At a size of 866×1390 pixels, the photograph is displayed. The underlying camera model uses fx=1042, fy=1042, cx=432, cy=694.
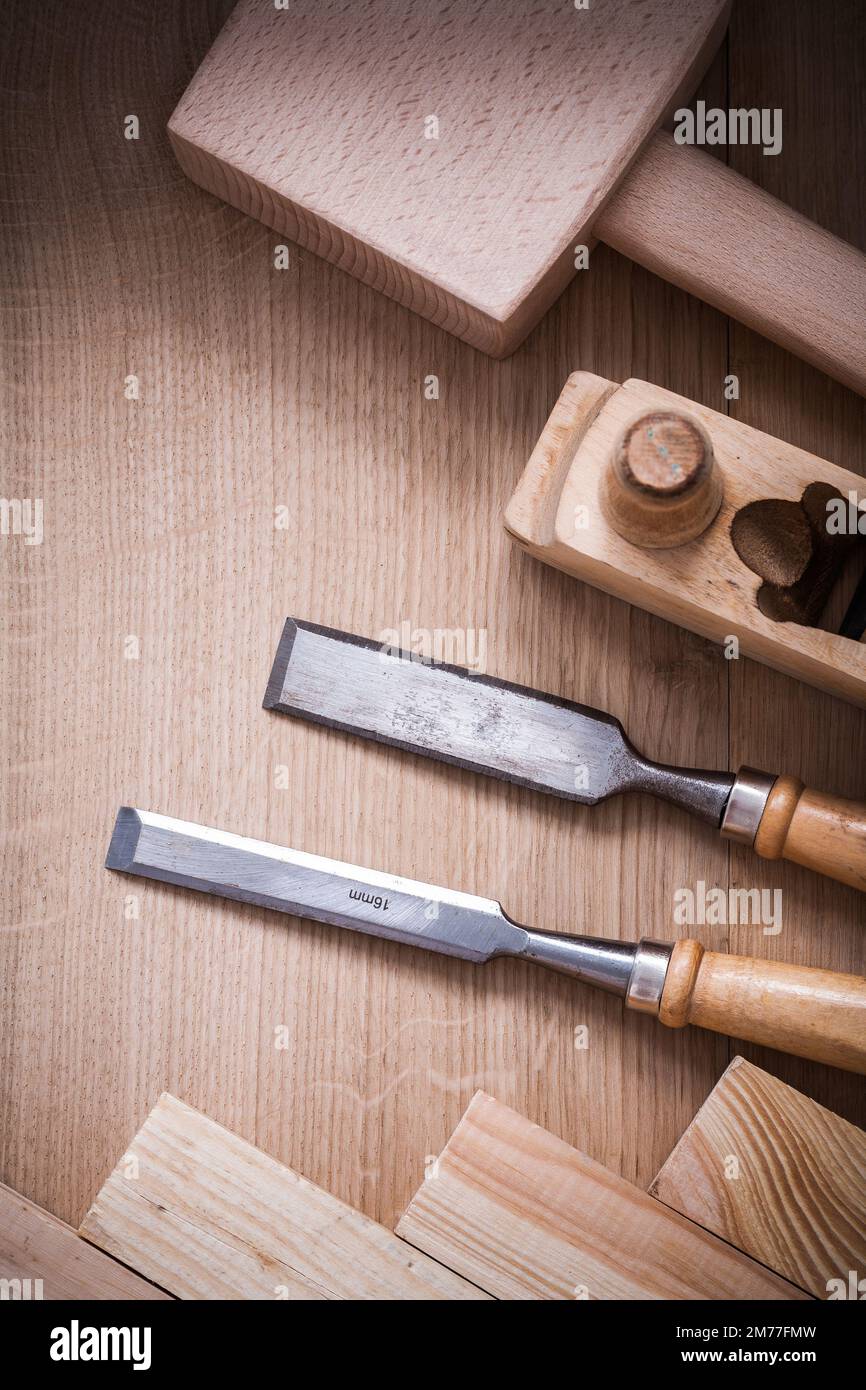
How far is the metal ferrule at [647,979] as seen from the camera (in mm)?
882

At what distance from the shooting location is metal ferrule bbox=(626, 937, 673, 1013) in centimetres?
88

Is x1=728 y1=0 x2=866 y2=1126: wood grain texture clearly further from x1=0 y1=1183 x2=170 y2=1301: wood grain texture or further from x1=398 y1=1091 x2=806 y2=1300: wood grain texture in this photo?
x1=0 y1=1183 x2=170 y2=1301: wood grain texture

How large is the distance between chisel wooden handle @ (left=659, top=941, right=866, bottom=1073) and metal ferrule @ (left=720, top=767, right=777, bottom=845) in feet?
0.34

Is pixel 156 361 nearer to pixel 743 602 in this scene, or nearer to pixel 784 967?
pixel 743 602

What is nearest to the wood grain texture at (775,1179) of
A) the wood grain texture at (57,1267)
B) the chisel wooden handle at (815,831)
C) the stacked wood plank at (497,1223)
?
the stacked wood plank at (497,1223)

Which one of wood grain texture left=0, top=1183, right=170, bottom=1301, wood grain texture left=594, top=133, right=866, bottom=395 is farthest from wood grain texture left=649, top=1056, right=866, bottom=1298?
wood grain texture left=594, top=133, right=866, bottom=395

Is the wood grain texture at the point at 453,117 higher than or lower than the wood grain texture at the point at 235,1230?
higher

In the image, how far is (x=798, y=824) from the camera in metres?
0.87

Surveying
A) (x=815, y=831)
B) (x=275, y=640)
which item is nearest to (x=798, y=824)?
(x=815, y=831)

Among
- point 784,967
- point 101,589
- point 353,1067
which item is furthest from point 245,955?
point 784,967

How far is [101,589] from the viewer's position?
1016 millimetres

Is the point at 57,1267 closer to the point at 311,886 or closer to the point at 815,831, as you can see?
the point at 311,886

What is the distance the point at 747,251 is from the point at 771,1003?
0.62 meters

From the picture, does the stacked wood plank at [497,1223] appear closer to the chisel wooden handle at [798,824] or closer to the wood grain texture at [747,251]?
the chisel wooden handle at [798,824]
